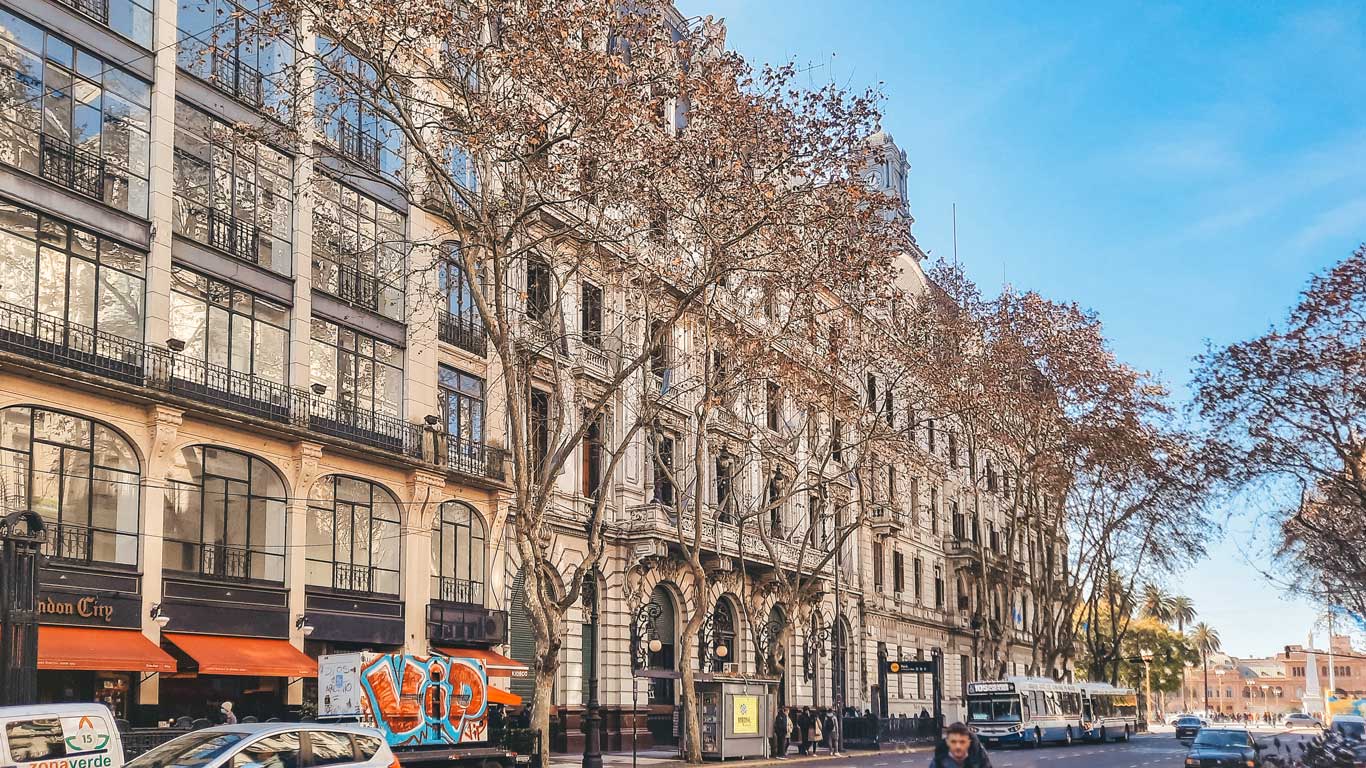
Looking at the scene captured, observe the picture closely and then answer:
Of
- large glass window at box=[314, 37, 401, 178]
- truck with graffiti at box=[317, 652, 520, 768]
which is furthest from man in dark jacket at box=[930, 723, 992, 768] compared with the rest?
large glass window at box=[314, 37, 401, 178]

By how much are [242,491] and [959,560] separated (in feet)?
167

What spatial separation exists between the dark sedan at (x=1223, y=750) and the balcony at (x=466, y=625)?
17.1 m

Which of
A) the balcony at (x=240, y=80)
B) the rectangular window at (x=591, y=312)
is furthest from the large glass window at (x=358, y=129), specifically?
the rectangular window at (x=591, y=312)

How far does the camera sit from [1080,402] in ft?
173

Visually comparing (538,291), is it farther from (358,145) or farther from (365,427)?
(365,427)

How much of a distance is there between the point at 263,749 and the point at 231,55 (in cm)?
2040

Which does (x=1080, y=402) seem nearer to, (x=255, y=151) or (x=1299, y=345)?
(x=1299, y=345)

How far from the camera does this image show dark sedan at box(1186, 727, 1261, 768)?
32.5 m

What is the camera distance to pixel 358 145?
34.8 meters

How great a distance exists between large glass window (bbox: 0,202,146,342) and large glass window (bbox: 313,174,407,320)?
5711 mm

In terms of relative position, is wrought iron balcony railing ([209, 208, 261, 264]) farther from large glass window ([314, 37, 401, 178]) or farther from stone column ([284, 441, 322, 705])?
stone column ([284, 441, 322, 705])

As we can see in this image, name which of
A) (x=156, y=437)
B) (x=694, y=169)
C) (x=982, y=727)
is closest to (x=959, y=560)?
(x=982, y=727)

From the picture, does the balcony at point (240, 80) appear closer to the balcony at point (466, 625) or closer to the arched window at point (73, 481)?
the arched window at point (73, 481)

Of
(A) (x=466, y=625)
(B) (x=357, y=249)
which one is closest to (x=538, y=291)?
(B) (x=357, y=249)
